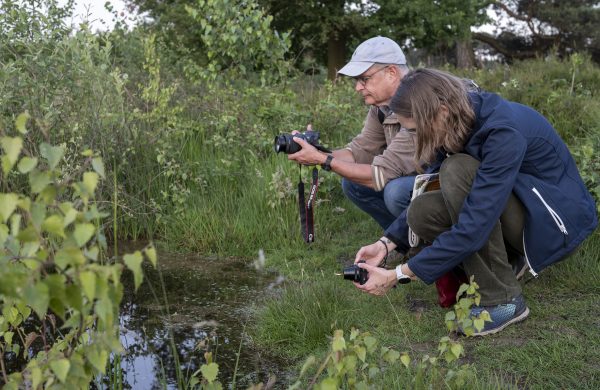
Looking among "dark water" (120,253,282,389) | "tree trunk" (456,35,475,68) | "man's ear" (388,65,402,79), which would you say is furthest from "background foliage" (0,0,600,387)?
"tree trunk" (456,35,475,68)

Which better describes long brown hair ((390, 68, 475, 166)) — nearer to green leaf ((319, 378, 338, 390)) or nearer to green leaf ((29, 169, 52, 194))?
green leaf ((319, 378, 338, 390))

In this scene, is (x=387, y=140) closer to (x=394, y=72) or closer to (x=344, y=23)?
(x=394, y=72)

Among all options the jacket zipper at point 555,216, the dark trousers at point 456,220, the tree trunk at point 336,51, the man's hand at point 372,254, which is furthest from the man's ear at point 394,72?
the tree trunk at point 336,51

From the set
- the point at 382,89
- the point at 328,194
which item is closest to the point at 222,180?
the point at 328,194

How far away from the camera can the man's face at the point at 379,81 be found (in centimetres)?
371

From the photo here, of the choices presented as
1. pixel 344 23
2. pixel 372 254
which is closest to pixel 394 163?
pixel 372 254

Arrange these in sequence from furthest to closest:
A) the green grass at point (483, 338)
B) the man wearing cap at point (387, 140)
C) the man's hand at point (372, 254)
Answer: the man wearing cap at point (387, 140)
the man's hand at point (372, 254)
the green grass at point (483, 338)

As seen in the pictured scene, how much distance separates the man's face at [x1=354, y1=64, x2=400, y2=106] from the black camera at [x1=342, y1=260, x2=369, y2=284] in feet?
3.59

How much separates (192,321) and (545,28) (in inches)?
840

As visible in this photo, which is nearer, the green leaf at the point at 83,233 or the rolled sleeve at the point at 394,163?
the green leaf at the point at 83,233

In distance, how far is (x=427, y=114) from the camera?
115 inches

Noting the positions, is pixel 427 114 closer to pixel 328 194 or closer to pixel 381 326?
pixel 381 326

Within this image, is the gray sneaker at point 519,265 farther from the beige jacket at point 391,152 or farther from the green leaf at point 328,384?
the green leaf at point 328,384

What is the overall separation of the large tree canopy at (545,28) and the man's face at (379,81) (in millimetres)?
17956
